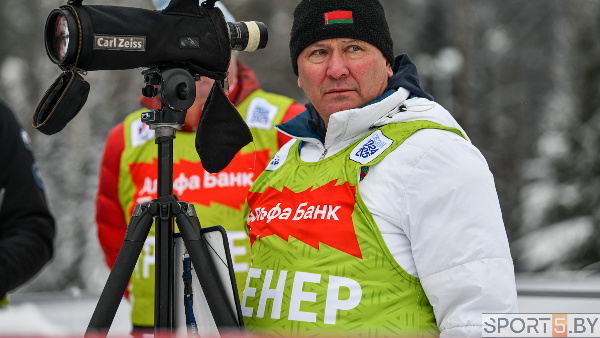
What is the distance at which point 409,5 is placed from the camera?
11.8m

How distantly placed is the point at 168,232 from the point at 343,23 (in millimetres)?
748

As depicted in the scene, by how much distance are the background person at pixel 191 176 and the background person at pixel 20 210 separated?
0.46m

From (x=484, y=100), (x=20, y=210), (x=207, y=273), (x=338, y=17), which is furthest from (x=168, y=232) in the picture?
(x=484, y=100)

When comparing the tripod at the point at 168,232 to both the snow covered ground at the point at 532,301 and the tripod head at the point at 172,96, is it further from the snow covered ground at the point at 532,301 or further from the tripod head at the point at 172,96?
the snow covered ground at the point at 532,301

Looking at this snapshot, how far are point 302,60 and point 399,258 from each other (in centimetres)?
65

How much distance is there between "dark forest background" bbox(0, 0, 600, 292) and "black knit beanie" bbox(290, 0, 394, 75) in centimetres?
688

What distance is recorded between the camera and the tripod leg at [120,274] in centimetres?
137

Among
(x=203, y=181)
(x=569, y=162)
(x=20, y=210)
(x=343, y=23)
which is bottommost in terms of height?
(x=20, y=210)

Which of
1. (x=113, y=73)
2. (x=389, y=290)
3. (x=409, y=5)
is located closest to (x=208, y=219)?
(x=389, y=290)

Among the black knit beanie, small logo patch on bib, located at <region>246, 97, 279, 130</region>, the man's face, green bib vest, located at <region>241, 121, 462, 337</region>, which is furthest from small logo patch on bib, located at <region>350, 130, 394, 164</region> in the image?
small logo patch on bib, located at <region>246, 97, 279, 130</region>

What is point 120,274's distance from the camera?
141cm

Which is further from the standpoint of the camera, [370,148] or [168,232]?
[370,148]

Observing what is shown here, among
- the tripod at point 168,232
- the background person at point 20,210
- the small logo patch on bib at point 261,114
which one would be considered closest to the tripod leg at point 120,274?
the tripod at point 168,232

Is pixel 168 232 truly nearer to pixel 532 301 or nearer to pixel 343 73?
pixel 343 73
